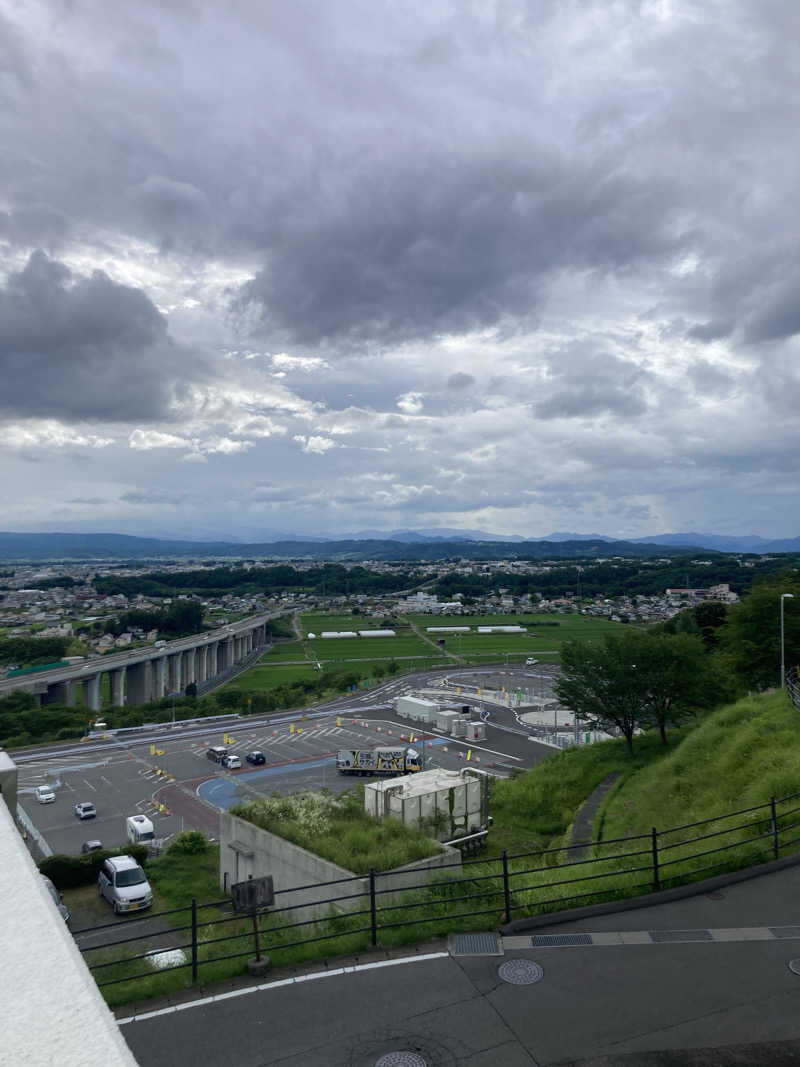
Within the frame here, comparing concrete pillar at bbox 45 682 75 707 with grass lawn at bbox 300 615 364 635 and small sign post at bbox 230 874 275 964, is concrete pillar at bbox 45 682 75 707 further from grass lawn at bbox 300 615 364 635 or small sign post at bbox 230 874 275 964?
small sign post at bbox 230 874 275 964

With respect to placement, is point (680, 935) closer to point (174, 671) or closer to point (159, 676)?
point (159, 676)

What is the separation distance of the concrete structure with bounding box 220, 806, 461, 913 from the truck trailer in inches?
1002

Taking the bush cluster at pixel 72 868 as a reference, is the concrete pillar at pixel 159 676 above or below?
below

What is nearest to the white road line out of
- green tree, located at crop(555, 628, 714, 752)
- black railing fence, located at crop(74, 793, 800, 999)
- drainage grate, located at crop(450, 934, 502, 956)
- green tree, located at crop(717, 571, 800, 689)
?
drainage grate, located at crop(450, 934, 502, 956)

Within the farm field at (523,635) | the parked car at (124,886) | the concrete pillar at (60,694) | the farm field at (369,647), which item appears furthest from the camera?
the farm field at (523,635)

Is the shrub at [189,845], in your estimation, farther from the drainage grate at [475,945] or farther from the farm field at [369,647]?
the farm field at [369,647]

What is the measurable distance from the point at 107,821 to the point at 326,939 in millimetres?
33652

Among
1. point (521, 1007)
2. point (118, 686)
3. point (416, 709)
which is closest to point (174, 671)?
point (118, 686)

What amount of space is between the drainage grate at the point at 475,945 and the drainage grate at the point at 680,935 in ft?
6.56

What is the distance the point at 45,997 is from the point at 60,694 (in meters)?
82.4

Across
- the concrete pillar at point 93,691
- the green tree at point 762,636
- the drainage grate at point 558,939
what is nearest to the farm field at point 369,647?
the concrete pillar at point 93,691

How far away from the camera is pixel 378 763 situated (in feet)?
147

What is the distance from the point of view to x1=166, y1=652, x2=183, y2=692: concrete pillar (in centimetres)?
9650

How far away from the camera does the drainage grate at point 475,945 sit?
812 cm
